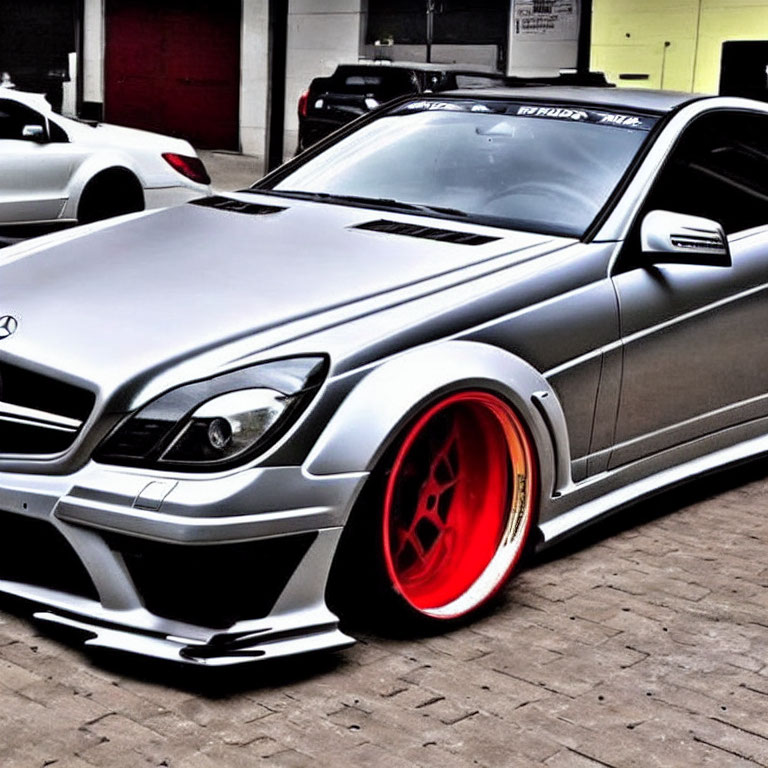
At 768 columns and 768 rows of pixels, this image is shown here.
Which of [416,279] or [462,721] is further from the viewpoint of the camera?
[416,279]

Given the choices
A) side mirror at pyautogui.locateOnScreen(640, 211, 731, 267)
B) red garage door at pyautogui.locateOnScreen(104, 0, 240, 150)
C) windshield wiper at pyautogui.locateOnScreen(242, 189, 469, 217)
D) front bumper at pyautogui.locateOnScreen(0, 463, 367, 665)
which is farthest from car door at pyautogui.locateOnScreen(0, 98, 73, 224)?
red garage door at pyautogui.locateOnScreen(104, 0, 240, 150)

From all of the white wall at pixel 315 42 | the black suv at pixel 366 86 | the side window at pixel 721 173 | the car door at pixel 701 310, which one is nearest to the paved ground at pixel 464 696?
the car door at pixel 701 310

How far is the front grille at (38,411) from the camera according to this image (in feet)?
13.0

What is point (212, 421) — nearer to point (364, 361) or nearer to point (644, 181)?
point (364, 361)

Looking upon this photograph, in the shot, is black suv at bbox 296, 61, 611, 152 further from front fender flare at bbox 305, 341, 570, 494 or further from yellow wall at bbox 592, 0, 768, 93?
front fender flare at bbox 305, 341, 570, 494

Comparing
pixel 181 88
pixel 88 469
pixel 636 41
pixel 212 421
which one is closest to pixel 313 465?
pixel 212 421

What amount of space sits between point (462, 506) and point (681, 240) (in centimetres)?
118

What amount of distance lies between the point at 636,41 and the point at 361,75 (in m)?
5.61

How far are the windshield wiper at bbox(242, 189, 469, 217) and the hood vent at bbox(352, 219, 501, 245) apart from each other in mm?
248

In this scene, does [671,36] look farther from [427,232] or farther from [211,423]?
[211,423]

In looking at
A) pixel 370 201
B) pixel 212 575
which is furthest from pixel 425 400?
pixel 370 201

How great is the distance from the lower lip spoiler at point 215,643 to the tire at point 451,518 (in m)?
0.20

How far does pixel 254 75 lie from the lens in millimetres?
29188

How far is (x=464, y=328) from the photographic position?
14.3 ft
